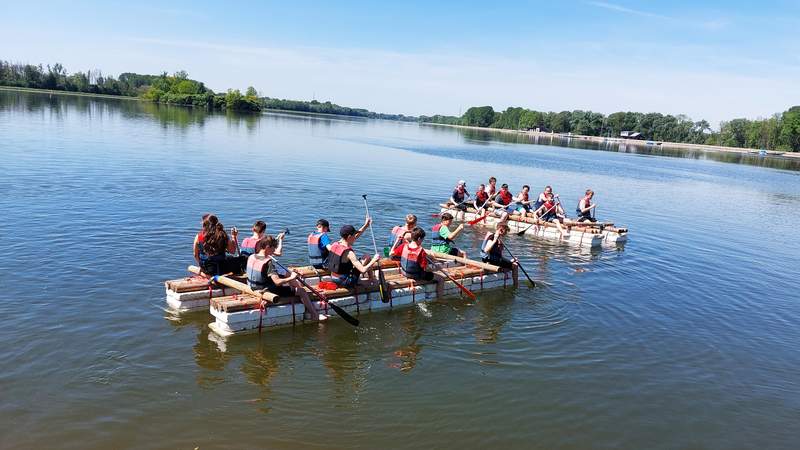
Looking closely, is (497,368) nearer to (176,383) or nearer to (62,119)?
(176,383)

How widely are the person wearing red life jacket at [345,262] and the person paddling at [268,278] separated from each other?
43.5 inches

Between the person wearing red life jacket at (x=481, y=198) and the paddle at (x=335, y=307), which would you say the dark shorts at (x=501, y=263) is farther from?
the person wearing red life jacket at (x=481, y=198)

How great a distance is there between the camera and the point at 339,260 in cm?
1283

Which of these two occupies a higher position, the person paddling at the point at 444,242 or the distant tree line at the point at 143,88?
the distant tree line at the point at 143,88

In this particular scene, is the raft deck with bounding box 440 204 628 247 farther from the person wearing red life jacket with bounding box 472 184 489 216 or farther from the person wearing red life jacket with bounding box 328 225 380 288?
the person wearing red life jacket with bounding box 328 225 380 288

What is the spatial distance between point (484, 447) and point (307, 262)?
966cm

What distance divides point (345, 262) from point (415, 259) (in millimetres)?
2146

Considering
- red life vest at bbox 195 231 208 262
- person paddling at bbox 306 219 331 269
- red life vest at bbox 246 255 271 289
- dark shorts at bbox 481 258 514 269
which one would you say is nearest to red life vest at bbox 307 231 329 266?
person paddling at bbox 306 219 331 269

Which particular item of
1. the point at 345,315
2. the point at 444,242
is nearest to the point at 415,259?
the point at 345,315

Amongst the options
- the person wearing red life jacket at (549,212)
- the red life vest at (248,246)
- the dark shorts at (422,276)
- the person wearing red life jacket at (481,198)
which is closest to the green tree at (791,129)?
the person wearing red life jacket at (549,212)

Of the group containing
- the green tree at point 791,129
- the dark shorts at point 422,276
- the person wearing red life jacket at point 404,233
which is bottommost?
the dark shorts at point 422,276

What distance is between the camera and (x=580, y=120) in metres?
198

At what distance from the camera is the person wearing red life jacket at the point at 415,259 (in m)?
14.1

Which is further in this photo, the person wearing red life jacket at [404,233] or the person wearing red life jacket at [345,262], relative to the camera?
the person wearing red life jacket at [404,233]
